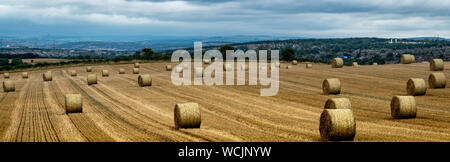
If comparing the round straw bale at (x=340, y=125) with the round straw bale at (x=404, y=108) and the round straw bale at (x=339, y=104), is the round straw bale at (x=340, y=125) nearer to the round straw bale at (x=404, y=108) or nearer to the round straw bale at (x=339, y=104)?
the round straw bale at (x=339, y=104)

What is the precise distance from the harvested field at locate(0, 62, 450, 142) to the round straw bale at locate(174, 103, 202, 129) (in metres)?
0.38

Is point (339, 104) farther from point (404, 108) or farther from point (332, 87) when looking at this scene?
point (332, 87)

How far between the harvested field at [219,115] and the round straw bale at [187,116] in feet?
1.25

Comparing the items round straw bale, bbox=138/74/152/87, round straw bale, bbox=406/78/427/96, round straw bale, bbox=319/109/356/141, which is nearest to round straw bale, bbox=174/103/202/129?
round straw bale, bbox=319/109/356/141

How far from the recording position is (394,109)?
21156 mm

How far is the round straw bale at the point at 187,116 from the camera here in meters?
19.1

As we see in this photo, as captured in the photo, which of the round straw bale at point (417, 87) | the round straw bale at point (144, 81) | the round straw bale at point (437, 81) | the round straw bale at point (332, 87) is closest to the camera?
the round straw bale at point (417, 87)

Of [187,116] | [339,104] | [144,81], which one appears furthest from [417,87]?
[144,81]

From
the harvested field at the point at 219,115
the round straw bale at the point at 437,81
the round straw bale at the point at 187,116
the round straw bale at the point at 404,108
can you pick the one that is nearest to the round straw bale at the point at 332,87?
the harvested field at the point at 219,115

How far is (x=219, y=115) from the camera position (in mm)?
24500

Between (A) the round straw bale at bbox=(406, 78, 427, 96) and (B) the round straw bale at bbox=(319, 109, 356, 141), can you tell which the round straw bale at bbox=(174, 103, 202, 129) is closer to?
(B) the round straw bale at bbox=(319, 109, 356, 141)

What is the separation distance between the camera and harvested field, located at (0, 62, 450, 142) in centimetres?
1795
